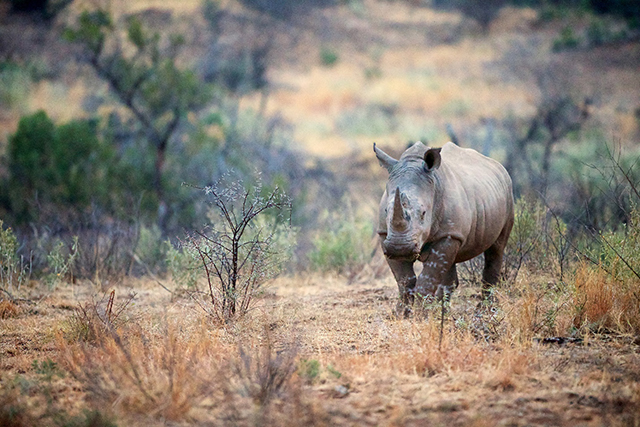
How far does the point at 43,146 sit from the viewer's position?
14.0 metres

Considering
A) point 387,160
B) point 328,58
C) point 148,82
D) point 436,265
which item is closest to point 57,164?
point 148,82

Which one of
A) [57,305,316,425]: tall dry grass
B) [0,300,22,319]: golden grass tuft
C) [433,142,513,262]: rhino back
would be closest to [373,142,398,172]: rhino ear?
[433,142,513,262]: rhino back

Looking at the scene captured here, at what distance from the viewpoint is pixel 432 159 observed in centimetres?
541

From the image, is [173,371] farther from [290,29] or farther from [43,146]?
[290,29]

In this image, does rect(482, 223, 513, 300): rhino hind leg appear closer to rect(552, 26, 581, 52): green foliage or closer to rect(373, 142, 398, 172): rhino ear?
rect(373, 142, 398, 172): rhino ear

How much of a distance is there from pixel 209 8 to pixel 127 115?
15.5 m

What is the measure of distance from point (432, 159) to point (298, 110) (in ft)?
66.8

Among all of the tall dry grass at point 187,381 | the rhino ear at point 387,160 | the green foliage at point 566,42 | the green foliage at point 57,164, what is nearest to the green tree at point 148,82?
the green foliage at point 57,164

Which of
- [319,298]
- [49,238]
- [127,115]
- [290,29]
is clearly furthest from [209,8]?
[319,298]

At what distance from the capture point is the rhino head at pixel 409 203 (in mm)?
4945

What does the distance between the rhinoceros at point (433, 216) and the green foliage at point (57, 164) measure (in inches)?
352

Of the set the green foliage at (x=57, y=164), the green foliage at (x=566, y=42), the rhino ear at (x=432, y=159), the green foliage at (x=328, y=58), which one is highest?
the green foliage at (x=566, y=42)

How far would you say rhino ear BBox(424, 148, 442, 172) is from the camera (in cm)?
536

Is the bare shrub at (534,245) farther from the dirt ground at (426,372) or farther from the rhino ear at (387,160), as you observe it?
the rhino ear at (387,160)
